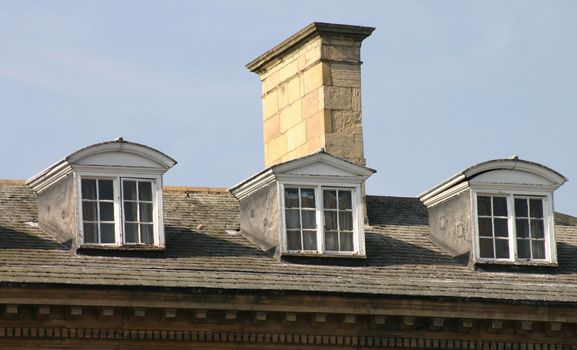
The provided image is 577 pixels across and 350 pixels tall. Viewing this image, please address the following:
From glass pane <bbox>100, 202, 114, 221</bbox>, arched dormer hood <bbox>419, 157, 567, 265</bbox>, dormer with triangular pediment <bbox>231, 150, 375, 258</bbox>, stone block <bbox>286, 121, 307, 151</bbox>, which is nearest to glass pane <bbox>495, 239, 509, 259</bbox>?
arched dormer hood <bbox>419, 157, 567, 265</bbox>

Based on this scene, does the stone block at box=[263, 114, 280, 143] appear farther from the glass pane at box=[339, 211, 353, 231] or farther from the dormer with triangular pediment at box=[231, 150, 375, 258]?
the glass pane at box=[339, 211, 353, 231]

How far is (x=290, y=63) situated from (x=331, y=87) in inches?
48.0

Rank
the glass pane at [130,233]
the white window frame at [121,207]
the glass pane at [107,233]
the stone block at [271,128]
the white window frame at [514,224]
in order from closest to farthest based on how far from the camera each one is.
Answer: the white window frame at [121,207]
the glass pane at [107,233]
the glass pane at [130,233]
the white window frame at [514,224]
the stone block at [271,128]

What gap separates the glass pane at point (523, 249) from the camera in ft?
116

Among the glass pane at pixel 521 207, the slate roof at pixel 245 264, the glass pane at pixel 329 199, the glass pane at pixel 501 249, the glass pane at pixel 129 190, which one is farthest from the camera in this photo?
the glass pane at pixel 521 207

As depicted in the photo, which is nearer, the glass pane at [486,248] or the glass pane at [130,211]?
the glass pane at [130,211]

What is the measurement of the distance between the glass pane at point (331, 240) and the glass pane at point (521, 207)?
3.06 m

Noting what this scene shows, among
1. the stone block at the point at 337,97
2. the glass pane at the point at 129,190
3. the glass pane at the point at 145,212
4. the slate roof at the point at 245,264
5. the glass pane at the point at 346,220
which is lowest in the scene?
the slate roof at the point at 245,264

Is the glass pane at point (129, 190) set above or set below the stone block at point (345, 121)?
below

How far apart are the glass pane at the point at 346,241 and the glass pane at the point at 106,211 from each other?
12.2 feet

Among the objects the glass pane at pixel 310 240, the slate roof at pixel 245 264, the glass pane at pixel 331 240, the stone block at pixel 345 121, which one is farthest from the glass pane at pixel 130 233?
the stone block at pixel 345 121

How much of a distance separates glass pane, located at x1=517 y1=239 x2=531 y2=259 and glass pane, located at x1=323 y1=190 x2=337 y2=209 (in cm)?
308

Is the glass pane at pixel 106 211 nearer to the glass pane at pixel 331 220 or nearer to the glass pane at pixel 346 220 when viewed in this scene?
the glass pane at pixel 331 220

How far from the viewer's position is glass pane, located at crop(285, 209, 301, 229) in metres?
34.3
